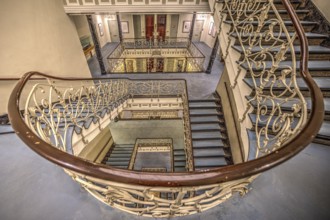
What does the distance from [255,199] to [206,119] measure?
3.68 metres

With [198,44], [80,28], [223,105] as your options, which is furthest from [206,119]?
[198,44]

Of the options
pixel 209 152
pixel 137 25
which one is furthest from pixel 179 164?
pixel 137 25

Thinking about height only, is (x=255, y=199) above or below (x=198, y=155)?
above

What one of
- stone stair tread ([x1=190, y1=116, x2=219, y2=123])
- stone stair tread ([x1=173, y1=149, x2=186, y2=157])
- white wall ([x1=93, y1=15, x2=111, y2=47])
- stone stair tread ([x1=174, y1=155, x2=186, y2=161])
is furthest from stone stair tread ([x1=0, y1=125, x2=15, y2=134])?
white wall ([x1=93, y1=15, x2=111, y2=47])

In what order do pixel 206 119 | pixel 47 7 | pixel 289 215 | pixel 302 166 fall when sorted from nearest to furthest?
pixel 289 215 → pixel 302 166 → pixel 47 7 → pixel 206 119

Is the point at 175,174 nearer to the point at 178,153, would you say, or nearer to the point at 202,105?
the point at 202,105

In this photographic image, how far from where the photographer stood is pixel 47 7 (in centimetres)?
420

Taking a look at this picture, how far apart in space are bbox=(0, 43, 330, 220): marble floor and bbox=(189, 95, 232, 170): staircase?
2.40 metres

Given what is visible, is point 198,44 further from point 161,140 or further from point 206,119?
point 206,119

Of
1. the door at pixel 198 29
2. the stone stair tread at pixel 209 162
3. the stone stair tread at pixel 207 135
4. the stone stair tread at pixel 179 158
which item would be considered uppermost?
the door at pixel 198 29

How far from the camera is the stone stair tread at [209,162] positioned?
4.22 metres

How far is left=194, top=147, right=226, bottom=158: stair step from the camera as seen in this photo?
4.44 metres

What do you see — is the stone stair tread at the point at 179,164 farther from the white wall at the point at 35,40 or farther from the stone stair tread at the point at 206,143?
the white wall at the point at 35,40

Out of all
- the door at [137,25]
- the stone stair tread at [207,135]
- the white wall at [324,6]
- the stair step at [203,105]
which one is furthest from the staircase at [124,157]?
the door at [137,25]
